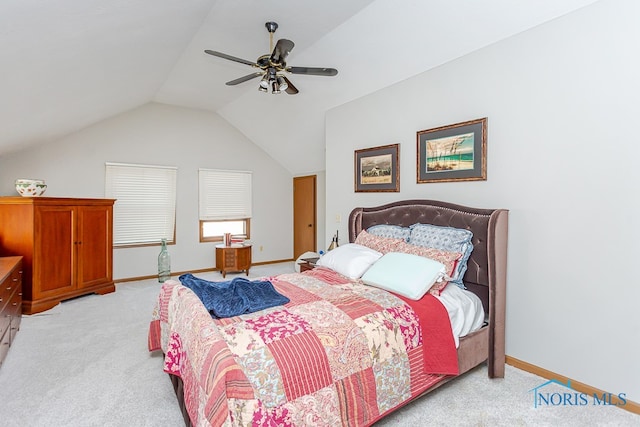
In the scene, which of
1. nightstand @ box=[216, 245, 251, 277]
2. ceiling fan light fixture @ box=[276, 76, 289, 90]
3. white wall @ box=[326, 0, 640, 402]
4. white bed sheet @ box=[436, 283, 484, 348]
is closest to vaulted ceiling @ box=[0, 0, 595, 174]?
white wall @ box=[326, 0, 640, 402]

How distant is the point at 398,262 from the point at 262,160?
4.77 m

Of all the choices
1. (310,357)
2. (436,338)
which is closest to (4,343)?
(310,357)

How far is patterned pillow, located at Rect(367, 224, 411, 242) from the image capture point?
10.4 feet

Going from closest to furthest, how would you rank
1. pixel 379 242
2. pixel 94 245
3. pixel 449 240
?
pixel 449 240 < pixel 379 242 < pixel 94 245

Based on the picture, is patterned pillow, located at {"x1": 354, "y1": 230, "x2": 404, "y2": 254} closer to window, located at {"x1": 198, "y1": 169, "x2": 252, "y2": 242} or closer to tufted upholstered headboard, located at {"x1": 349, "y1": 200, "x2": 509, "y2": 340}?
tufted upholstered headboard, located at {"x1": 349, "y1": 200, "x2": 509, "y2": 340}

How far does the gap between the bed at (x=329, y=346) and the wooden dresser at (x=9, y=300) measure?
1.24 metres

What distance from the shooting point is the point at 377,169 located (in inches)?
150

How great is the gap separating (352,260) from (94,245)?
3736 mm

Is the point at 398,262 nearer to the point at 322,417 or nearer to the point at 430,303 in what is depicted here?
the point at 430,303

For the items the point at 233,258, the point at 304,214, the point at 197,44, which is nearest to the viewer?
the point at 197,44

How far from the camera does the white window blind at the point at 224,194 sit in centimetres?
601

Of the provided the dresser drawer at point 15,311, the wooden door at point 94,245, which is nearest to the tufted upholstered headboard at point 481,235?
the dresser drawer at point 15,311

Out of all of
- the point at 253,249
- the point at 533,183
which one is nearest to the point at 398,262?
the point at 533,183

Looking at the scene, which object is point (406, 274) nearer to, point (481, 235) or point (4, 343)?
point (481, 235)
